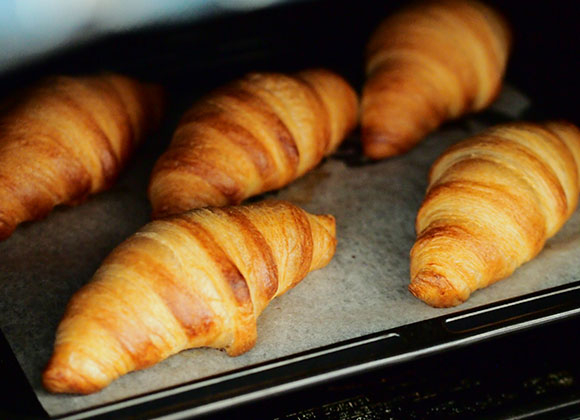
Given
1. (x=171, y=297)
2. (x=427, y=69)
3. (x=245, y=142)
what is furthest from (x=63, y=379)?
(x=427, y=69)

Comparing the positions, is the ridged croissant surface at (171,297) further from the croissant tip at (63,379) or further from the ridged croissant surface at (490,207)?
the ridged croissant surface at (490,207)

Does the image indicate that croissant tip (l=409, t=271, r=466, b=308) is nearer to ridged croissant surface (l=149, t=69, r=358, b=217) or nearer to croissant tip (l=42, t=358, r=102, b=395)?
ridged croissant surface (l=149, t=69, r=358, b=217)

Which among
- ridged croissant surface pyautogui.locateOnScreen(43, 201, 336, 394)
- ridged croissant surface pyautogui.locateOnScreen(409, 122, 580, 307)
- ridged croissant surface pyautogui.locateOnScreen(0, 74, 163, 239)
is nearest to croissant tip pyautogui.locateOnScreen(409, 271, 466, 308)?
ridged croissant surface pyautogui.locateOnScreen(409, 122, 580, 307)

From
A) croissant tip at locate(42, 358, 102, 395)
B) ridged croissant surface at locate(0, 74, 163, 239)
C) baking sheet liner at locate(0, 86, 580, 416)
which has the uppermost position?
ridged croissant surface at locate(0, 74, 163, 239)

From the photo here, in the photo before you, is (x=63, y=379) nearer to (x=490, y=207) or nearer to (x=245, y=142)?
(x=245, y=142)

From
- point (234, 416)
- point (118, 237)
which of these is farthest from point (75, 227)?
point (234, 416)

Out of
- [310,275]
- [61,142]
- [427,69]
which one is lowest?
[310,275]
